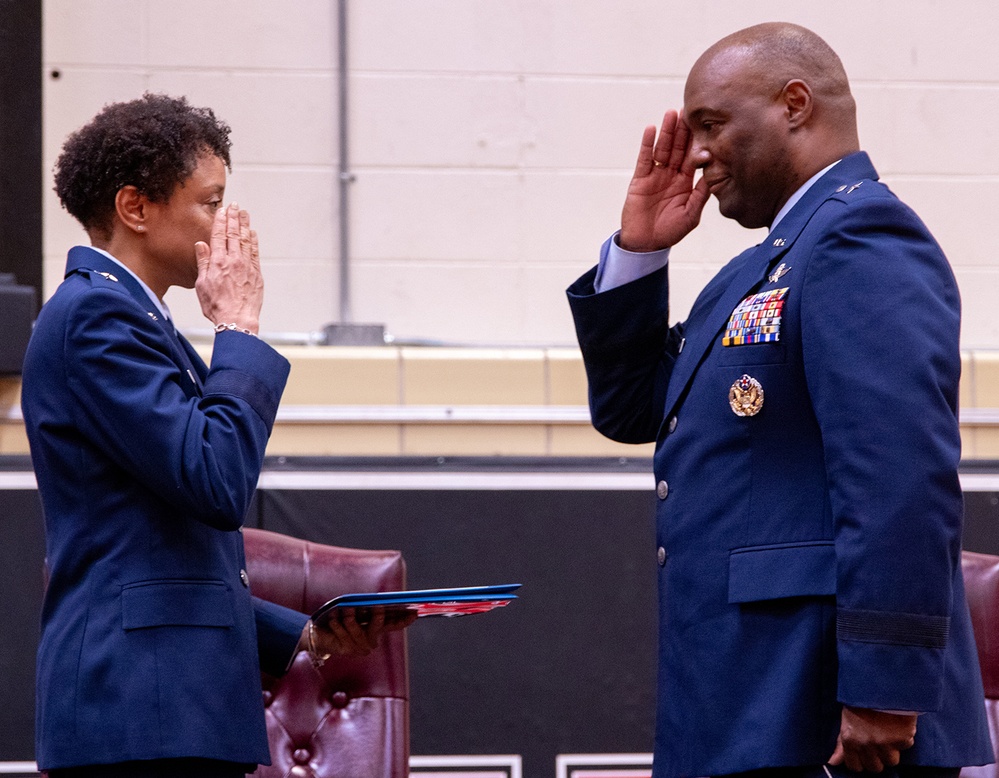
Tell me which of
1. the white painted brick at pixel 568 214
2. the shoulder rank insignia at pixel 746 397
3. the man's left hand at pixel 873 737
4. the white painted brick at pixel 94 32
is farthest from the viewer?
the white painted brick at pixel 568 214

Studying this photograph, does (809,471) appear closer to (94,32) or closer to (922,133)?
(922,133)

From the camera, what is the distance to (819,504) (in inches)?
54.9

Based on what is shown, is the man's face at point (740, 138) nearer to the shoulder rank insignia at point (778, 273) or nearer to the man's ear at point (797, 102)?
the man's ear at point (797, 102)

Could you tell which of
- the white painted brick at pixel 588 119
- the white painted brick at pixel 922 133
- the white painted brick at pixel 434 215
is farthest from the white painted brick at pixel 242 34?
the white painted brick at pixel 922 133

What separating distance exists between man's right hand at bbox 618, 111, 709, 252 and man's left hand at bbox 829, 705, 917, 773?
0.76 meters

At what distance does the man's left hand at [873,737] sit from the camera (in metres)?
1.29

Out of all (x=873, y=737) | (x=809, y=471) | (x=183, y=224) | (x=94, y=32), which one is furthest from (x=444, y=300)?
(x=873, y=737)

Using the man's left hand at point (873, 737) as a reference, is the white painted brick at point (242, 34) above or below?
above

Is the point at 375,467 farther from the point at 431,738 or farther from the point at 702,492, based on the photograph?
the point at 702,492

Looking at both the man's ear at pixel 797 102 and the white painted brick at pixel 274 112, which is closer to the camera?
the man's ear at pixel 797 102

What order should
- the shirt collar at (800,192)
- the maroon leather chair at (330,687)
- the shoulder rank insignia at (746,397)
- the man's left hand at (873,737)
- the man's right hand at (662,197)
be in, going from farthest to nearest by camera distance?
the maroon leather chair at (330,687), the man's right hand at (662,197), the shirt collar at (800,192), the shoulder rank insignia at (746,397), the man's left hand at (873,737)

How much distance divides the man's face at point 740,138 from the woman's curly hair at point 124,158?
67 cm

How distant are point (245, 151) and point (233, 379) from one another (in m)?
1.63

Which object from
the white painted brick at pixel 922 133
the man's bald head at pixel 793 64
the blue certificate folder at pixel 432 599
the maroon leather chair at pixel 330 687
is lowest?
the maroon leather chair at pixel 330 687
